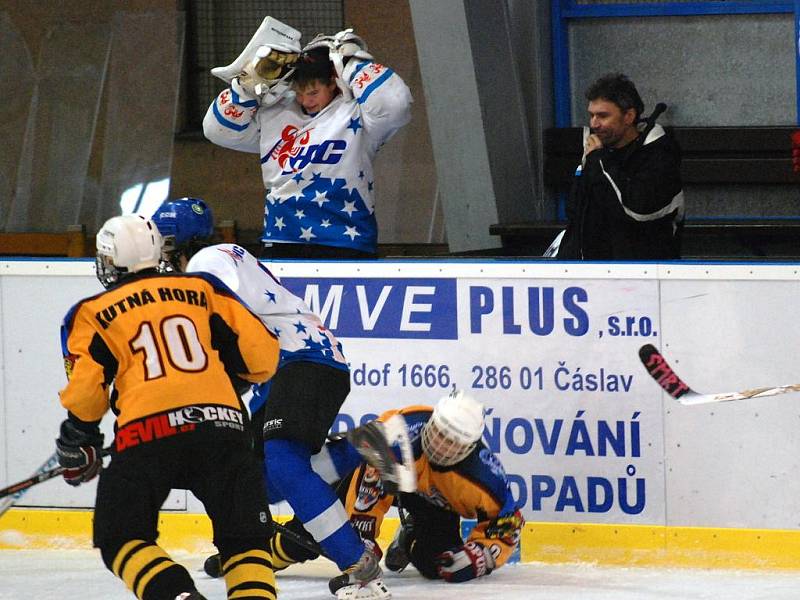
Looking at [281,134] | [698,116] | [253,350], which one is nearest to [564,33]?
[698,116]

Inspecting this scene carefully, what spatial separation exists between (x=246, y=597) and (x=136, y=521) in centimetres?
25

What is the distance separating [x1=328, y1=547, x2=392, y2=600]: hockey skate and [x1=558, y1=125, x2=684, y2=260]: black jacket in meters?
1.01

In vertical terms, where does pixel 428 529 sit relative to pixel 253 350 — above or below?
below

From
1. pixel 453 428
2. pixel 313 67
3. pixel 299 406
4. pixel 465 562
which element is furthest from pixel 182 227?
pixel 465 562

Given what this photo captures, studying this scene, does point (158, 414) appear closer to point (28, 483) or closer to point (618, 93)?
point (28, 483)

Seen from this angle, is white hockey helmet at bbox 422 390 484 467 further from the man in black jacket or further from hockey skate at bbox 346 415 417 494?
the man in black jacket

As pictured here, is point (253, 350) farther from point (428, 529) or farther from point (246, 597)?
point (428, 529)

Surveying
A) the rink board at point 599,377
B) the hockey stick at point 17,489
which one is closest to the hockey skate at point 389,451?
the rink board at point 599,377

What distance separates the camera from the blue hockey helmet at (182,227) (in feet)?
11.1

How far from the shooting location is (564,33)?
6.47 meters

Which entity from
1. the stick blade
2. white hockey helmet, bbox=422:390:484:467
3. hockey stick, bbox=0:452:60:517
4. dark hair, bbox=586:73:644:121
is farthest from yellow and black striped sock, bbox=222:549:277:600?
dark hair, bbox=586:73:644:121

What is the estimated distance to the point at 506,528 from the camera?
3.64 metres

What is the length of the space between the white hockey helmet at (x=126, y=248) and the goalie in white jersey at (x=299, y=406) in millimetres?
Answer: 428

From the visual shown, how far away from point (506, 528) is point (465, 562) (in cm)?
12
